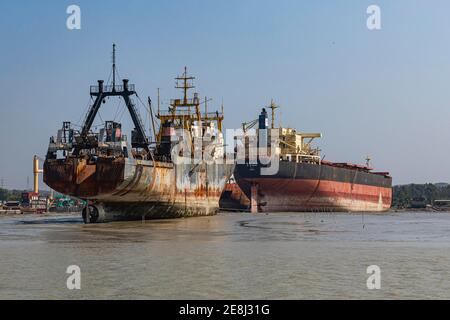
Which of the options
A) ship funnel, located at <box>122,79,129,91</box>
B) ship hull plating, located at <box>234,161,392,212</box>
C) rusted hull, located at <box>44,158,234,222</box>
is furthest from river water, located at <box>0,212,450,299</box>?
ship hull plating, located at <box>234,161,392,212</box>

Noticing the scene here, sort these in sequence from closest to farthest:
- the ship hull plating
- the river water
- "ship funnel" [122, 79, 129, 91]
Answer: the river water, "ship funnel" [122, 79, 129, 91], the ship hull plating

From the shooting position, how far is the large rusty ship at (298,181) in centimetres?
5856

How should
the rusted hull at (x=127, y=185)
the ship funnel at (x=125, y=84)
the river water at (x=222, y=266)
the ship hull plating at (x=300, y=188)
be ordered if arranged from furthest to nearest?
the ship hull plating at (x=300, y=188), the ship funnel at (x=125, y=84), the rusted hull at (x=127, y=185), the river water at (x=222, y=266)

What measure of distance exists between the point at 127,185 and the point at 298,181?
87.0ft

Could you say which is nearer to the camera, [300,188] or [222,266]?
[222,266]

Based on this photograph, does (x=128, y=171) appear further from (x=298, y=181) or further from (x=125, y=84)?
(x=298, y=181)

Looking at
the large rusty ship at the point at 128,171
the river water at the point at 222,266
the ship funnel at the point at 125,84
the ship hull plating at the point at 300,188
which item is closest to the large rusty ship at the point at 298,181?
the ship hull plating at the point at 300,188

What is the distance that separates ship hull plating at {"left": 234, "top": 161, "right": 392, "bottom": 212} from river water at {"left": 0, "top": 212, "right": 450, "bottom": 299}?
31.0 m

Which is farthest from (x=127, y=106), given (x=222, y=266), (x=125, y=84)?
(x=222, y=266)

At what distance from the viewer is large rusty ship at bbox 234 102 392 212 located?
2306 inches

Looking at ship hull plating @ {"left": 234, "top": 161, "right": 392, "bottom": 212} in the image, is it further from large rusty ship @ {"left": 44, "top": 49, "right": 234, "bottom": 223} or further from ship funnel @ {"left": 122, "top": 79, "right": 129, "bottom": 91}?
ship funnel @ {"left": 122, "top": 79, "right": 129, "bottom": 91}

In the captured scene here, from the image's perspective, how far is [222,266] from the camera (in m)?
17.1

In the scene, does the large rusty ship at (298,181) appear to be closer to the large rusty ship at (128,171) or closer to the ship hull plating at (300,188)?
the ship hull plating at (300,188)
